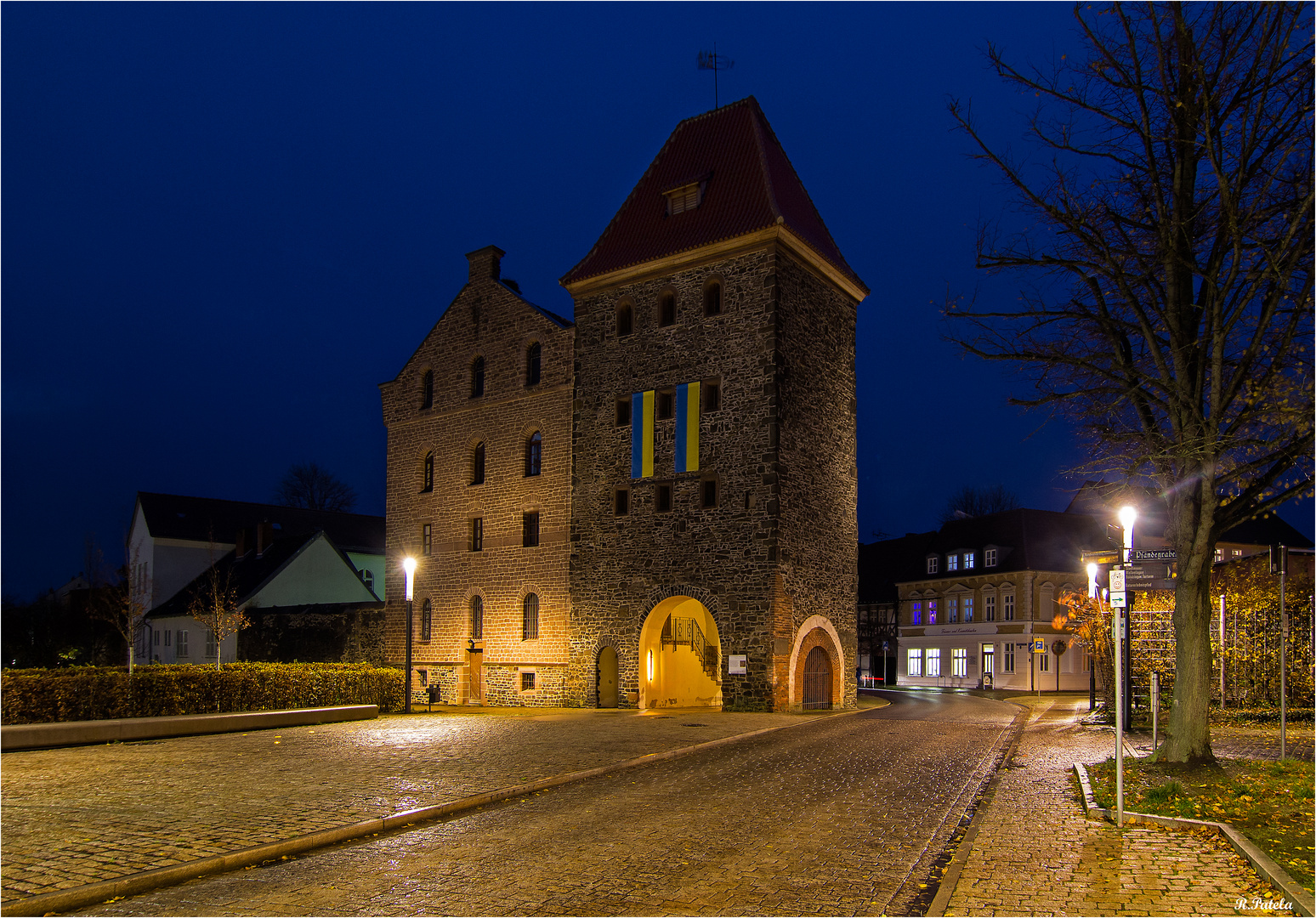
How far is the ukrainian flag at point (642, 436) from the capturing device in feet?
92.6

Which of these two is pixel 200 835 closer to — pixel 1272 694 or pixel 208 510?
pixel 1272 694

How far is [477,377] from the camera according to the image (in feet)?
109

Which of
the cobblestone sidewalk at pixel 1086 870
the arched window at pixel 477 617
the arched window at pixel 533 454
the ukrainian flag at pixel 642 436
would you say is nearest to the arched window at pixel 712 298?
the ukrainian flag at pixel 642 436

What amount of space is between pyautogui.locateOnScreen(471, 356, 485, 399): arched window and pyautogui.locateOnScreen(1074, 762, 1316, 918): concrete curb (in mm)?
25079

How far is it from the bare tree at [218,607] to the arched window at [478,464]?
1072 cm

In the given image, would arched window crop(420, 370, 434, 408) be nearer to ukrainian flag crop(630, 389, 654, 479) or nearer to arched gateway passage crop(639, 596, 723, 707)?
ukrainian flag crop(630, 389, 654, 479)

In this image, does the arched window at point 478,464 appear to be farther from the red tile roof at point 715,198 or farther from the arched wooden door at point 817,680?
the arched wooden door at point 817,680

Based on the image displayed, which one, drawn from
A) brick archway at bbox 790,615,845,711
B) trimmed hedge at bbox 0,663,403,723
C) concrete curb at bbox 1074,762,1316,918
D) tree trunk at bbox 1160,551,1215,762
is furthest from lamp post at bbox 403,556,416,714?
tree trunk at bbox 1160,551,1215,762

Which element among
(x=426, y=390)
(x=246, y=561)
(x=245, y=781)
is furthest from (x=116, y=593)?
(x=245, y=781)

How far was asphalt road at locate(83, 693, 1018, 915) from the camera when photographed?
6.83 meters

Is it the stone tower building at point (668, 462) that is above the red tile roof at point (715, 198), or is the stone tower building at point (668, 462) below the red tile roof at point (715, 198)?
below

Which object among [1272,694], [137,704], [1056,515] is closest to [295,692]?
[137,704]

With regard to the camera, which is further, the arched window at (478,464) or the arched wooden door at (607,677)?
the arched window at (478,464)

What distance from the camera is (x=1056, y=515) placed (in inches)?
1937
